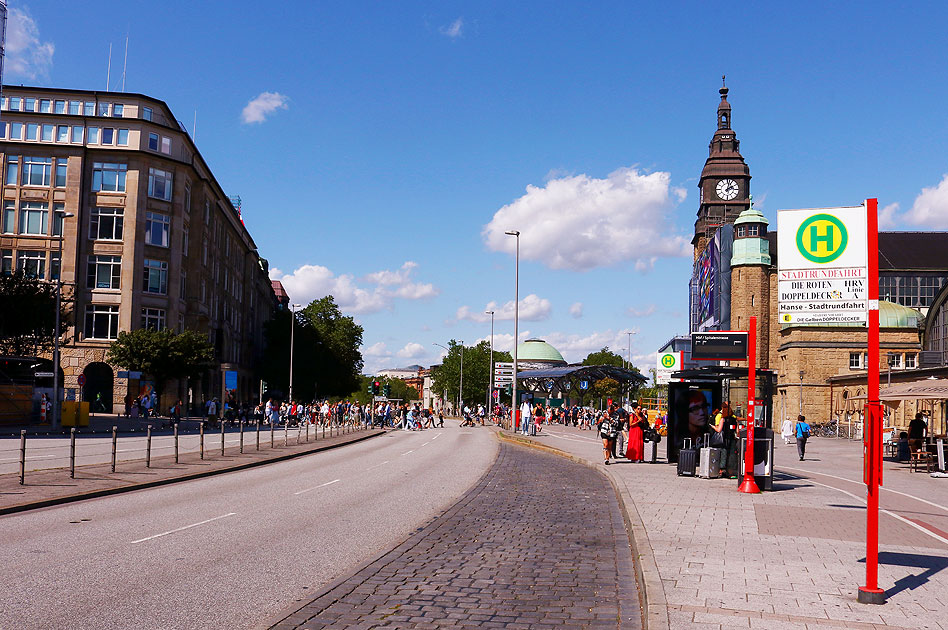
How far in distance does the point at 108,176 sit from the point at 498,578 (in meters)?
56.0

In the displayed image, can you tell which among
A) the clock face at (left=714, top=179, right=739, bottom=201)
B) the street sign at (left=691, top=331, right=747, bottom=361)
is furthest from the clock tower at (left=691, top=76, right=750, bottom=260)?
the street sign at (left=691, top=331, right=747, bottom=361)

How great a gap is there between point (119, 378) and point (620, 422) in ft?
132

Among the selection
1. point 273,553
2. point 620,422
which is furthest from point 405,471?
point 273,553

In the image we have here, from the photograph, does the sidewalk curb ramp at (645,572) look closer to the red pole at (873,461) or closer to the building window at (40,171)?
the red pole at (873,461)

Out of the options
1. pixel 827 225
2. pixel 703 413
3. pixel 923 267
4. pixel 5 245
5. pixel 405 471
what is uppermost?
pixel 923 267

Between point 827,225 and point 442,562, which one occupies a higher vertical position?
point 827,225

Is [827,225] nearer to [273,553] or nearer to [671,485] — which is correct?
[273,553]

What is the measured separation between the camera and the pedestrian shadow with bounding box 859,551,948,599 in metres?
7.71

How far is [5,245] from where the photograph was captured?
55.7 m

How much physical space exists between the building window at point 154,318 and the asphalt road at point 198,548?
42380mm

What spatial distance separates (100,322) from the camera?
2186 inches

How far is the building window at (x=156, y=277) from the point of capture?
186 ft

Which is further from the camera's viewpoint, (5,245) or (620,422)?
(5,245)

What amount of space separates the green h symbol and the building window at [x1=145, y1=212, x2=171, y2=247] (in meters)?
54.9
